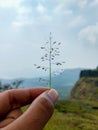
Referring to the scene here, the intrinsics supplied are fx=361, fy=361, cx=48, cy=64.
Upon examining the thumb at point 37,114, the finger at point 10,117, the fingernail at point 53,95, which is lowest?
the finger at point 10,117

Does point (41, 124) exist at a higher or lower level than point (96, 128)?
higher

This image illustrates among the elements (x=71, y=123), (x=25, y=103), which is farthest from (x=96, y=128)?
(x=25, y=103)

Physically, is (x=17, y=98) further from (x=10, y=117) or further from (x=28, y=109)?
(x=28, y=109)

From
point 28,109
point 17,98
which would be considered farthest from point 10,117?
point 28,109

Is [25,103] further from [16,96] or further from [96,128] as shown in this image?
[96,128]

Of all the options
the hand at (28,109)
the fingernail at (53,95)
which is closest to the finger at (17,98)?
the hand at (28,109)

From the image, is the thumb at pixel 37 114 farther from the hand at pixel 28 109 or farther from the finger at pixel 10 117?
the finger at pixel 10 117
